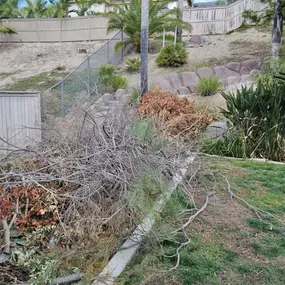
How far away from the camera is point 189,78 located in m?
15.1

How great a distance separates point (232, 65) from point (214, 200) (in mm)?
12247

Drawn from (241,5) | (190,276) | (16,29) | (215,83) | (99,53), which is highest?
(241,5)

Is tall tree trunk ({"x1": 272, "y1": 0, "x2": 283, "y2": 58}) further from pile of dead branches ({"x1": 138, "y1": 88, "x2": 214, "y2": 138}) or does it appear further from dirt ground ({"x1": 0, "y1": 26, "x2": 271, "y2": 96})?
pile of dead branches ({"x1": 138, "y1": 88, "x2": 214, "y2": 138})

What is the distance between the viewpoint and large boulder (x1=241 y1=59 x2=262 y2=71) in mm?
15461

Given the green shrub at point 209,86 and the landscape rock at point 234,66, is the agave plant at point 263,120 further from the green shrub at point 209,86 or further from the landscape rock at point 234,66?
the landscape rock at point 234,66

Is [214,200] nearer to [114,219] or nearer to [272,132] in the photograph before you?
[114,219]

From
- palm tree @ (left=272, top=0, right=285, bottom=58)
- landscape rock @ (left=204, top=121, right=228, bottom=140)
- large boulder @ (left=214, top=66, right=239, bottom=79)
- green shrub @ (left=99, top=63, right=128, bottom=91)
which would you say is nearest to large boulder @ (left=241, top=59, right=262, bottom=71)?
large boulder @ (left=214, top=66, right=239, bottom=79)

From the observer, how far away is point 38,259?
2.77m

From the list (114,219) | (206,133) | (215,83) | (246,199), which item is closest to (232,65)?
(215,83)

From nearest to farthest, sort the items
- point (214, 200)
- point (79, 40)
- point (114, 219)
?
1. point (114, 219)
2. point (214, 200)
3. point (79, 40)

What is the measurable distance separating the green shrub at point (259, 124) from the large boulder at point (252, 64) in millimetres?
8509

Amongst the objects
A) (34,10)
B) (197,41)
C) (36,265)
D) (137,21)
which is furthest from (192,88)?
(34,10)

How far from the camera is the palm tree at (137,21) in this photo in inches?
728

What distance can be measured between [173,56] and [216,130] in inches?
367
